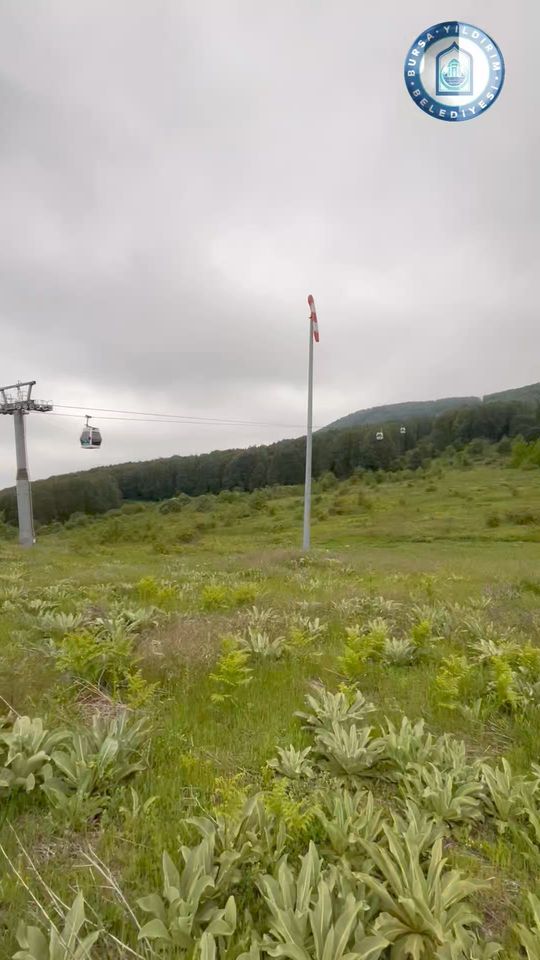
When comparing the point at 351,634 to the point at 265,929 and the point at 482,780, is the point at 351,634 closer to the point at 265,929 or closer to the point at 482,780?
the point at 482,780

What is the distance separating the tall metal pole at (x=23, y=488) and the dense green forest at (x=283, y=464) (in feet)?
298

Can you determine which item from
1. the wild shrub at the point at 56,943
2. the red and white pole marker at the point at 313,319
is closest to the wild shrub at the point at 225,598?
the wild shrub at the point at 56,943

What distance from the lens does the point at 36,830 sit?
104 inches

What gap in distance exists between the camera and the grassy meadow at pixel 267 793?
77.7 inches

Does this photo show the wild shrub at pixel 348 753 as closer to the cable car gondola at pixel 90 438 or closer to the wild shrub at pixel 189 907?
the wild shrub at pixel 189 907

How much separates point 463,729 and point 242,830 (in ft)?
7.90

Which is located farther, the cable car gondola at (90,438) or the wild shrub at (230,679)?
the cable car gondola at (90,438)

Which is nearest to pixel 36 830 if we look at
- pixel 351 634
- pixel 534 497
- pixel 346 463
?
pixel 351 634

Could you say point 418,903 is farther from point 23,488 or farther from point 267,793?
point 23,488

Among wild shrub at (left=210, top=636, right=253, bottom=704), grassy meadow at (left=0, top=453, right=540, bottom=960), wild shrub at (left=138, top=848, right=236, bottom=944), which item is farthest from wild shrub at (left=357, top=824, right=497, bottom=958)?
wild shrub at (left=210, top=636, right=253, bottom=704)

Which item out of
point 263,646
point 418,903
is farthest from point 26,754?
point 263,646

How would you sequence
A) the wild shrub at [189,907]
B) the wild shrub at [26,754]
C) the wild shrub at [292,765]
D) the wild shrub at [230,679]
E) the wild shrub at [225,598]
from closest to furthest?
1. the wild shrub at [189,907]
2. the wild shrub at [26,754]
3. the wild shrub at [292,765]
4. the wild shrub at [230,679]
5. the wild shrub at [225,598]

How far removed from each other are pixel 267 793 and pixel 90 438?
3637cm

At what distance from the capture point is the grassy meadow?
1.97m
